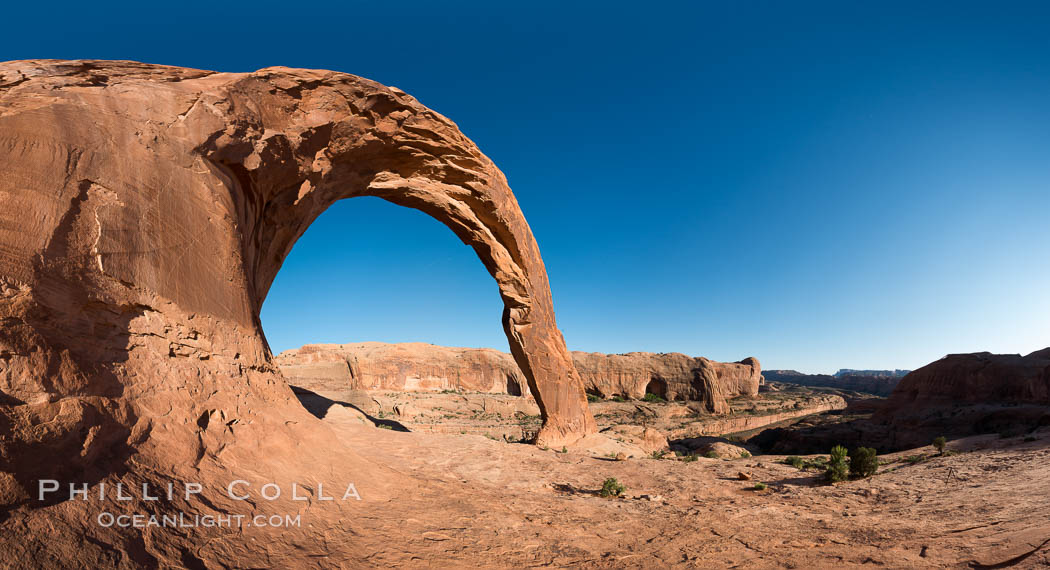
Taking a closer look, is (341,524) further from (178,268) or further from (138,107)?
(138,107)

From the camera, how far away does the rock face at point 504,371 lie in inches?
1763

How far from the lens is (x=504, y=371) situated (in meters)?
49.4

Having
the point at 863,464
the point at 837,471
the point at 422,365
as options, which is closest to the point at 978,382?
the point at 863,464

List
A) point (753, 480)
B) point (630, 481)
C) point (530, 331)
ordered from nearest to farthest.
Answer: point (630, 481)
point (753, 480)
point (530, 331)

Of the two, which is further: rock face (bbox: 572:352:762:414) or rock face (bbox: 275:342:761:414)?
rock face (bbox: 572:352:762:414)

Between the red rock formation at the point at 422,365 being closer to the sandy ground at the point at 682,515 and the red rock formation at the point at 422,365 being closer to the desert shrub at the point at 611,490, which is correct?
the sandy ground at the point at 682,515

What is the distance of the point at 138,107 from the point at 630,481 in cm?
963

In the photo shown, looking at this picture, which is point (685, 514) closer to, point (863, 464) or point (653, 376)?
point (863, 464)

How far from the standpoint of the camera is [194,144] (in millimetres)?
5719

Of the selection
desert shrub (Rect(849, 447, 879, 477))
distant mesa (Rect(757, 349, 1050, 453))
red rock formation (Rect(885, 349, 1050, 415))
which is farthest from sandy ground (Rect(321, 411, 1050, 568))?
red rock formation (Rect(885, 349, 1050, 415))

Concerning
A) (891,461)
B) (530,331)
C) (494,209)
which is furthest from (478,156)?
(891,461)

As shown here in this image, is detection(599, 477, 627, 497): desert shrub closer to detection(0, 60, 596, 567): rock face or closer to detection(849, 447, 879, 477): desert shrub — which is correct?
detection(0, 60, 596, 567): rock face

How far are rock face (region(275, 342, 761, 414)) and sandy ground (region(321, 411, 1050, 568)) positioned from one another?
3696 centimetres

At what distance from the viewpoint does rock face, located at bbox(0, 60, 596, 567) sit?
10.4ft
